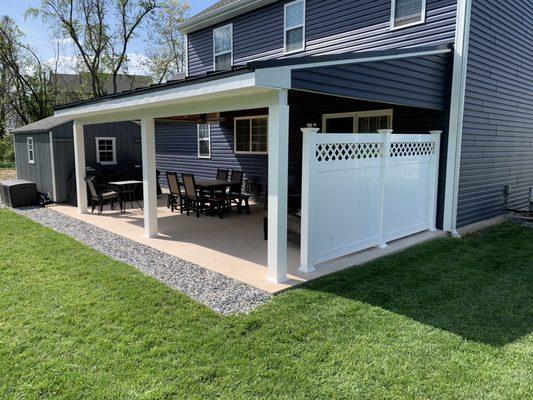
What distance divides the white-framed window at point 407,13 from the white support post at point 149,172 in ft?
16.7

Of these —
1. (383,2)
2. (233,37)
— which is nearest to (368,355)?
(383,2)

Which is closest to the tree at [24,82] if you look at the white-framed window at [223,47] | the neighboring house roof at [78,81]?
the neighboring house roof at [78,81]

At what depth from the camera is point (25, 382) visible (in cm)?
289

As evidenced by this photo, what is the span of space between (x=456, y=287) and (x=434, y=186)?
289cm

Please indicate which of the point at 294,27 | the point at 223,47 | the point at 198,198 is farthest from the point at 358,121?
the point at 223,47

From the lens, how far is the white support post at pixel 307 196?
4.83 m

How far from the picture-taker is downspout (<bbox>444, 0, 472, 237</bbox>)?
22.4 ft

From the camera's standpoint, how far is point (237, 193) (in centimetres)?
1068

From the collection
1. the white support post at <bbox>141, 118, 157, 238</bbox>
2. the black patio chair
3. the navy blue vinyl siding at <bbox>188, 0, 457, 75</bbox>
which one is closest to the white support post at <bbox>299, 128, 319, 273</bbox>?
the white support post at <bbox>141, 118, 157, 238</bbox>

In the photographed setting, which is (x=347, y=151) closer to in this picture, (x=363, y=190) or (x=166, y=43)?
(x=363, y=190)

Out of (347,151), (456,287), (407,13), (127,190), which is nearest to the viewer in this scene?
(456,287)

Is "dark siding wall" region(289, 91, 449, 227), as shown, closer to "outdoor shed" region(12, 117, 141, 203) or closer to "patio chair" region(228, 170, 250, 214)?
"patio chair" region(228, 170, 250, 214)

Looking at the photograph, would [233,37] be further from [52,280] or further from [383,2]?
[52,280]

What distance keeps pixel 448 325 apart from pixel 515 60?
7190 mm
